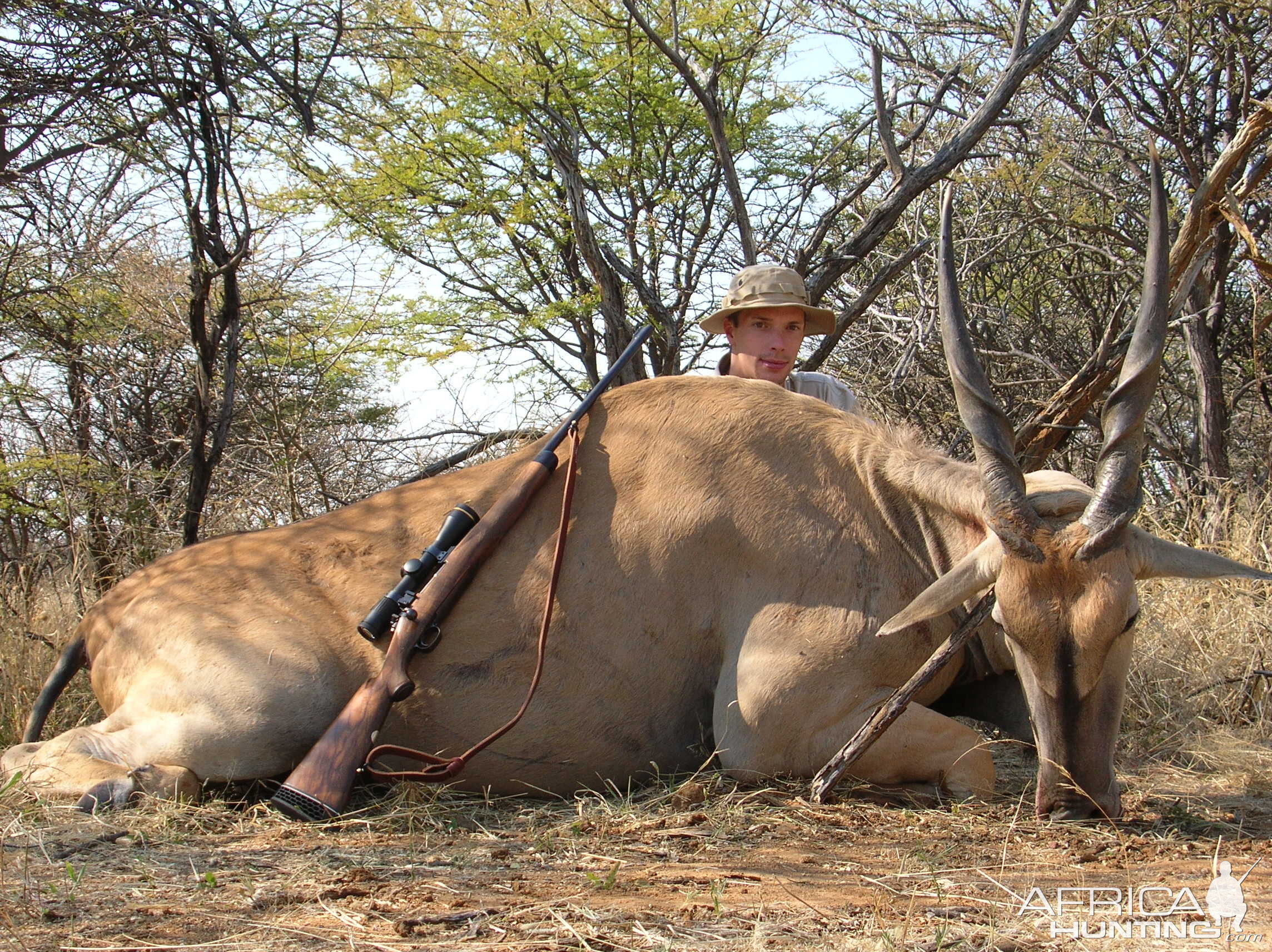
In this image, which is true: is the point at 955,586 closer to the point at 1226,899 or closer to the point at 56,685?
the point at 1226,899

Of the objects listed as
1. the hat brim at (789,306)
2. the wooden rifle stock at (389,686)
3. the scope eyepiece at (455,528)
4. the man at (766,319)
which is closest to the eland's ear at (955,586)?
the wooden rifle stock at (389,686)

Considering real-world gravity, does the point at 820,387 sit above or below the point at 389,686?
above

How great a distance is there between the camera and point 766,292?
6.13 metres

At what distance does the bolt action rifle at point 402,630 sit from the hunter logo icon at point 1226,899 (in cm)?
263

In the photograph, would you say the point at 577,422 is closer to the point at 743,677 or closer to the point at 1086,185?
the point at 743,677

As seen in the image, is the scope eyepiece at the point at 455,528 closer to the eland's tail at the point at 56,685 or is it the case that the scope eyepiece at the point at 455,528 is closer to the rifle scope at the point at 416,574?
the rifle scope at the point at 416,574

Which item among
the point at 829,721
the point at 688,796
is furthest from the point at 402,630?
the point at 829,721

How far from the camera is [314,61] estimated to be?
23.5 ft

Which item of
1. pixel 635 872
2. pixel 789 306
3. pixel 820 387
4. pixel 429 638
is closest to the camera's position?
pixel 635 872

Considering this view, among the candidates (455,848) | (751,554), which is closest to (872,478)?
(751,554)

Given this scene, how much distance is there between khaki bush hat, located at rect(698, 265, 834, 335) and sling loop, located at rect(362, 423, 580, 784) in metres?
1.85

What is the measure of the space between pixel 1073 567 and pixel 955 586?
0.40 meters

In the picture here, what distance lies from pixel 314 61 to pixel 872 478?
15.5 feet

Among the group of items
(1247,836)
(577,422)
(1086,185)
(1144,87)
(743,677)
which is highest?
(1144,87)
